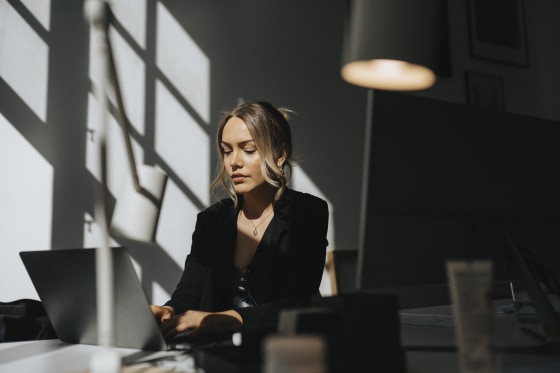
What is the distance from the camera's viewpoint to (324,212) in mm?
2021

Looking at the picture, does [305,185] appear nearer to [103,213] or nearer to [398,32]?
[398,32]

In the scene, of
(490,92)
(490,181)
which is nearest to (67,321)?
(490,181)

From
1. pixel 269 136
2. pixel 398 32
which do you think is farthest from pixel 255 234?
pixel 398 32

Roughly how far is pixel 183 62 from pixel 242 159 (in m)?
0.98

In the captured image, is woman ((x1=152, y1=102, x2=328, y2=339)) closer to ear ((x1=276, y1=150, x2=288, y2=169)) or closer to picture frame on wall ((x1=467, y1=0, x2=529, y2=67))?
ear ((x1=276, y1=150, x2=288, y2=169))

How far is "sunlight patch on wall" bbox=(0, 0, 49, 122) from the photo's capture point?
2.32m

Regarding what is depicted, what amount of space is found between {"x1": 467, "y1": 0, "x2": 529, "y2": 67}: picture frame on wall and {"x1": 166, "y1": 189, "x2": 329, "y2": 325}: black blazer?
2180 millimetres

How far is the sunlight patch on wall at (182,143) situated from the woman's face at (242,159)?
0.71 metres

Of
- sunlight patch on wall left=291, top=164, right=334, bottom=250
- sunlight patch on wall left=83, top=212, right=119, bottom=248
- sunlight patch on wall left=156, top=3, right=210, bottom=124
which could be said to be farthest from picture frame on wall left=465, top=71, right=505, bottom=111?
sunlight patch on wall left=83, top=212, right=119, bottom=248

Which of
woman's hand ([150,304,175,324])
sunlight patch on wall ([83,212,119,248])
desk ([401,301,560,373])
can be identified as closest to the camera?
desk ([401,301,560,373])

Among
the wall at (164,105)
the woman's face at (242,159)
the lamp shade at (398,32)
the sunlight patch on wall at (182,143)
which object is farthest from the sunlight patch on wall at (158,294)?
the lamp shade at (398,32)

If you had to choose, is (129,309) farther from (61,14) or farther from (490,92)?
(490,92)

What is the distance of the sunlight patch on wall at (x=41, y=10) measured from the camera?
2379 millimetres

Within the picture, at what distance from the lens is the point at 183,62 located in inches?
104
